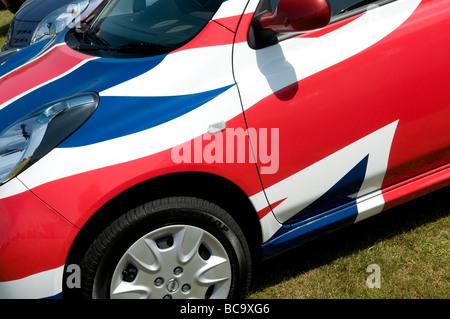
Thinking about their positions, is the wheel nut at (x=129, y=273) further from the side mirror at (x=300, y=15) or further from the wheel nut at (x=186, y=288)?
the side mirror at (x=300, y=15)

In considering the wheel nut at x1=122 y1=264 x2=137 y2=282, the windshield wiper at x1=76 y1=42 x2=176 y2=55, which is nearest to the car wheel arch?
the wheel nut at x1=122 y1=264 x2=137 y2=282

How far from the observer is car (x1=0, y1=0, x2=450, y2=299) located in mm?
1951

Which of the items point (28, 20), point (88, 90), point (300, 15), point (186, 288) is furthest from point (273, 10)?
point (28, 20)

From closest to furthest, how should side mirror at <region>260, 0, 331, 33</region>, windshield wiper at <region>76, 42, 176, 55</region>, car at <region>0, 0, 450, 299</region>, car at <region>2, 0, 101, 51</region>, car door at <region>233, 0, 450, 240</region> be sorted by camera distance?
1. car at <region>0, 0, 450, 299</region>
2. side mirror at <region>260, 0, 331, 33</region>
3. car door at <region>233, 0, 450, 240</region>
4. windshield wiper at <region>76, 42, 176, 55</region>
5. car at <region>2, 0, 101, 51</region>

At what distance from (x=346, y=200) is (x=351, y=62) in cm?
60

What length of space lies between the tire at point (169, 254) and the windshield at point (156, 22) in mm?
682

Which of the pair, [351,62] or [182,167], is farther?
[351,62]

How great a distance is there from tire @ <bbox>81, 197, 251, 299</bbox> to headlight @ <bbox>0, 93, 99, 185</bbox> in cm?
36

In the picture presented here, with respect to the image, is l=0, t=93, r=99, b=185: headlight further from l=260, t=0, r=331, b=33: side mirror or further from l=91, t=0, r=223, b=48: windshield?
l=260, t=0, r=331, b=33: side mirror

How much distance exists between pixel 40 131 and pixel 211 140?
0.61 meters

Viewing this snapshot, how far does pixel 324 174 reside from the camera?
7.60 feet

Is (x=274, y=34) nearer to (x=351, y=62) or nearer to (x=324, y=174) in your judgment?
(x=351, y=62)
